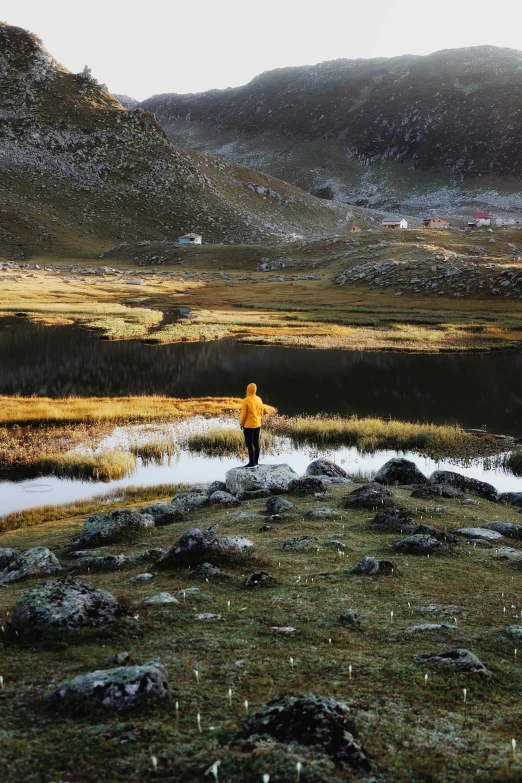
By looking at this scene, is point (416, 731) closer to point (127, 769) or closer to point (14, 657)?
point (127, 769)

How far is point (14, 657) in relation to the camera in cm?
855

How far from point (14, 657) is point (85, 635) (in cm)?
99

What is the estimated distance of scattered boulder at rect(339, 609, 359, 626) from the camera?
401 inches

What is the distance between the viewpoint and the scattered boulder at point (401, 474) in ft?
88.2

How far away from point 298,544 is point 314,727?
356 inches

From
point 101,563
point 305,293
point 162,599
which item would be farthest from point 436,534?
point 305,293

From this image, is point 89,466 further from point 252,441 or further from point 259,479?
point 259,479

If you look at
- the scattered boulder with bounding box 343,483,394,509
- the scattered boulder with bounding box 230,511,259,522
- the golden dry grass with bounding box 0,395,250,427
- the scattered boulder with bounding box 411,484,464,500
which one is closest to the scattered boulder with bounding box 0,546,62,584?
the scattered boulder with bounding box 230,511,259,522

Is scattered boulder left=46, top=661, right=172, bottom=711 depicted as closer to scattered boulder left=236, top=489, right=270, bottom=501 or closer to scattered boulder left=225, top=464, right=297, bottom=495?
scattered boulder left=236, top=489, right=270, bottom=501

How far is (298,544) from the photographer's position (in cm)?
1545

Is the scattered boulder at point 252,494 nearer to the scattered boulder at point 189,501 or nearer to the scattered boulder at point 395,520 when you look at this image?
the scattered boulder at point 189,501

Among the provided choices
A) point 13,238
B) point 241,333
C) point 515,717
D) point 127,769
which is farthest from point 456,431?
point 13,238

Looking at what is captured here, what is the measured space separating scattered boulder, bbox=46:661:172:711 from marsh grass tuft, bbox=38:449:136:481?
72.3 feet

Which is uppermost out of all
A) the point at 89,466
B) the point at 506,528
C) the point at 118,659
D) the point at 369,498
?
the point at 118,659
